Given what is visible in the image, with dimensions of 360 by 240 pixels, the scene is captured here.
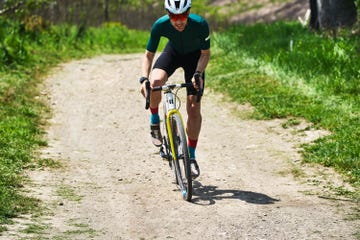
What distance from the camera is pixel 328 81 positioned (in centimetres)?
1287

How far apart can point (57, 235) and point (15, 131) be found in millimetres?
4307

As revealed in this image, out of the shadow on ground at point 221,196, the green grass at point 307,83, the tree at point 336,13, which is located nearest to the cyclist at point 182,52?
the shadow on ground at point 221,196

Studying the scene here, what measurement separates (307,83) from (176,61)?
209 inches

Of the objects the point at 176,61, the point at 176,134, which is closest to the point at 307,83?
the point at 176,61

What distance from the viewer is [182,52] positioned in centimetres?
836

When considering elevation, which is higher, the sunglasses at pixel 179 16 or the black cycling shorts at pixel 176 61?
the sunglasses at pixel 179 16

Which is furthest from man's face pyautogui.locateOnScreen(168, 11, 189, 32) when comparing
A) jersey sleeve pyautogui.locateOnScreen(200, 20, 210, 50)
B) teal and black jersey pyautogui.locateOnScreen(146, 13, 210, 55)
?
jersey sleeve pyautogui.locateOnScreen(200, 20, 210, 50)

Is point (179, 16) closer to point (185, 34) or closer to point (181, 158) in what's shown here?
point (185, 34)

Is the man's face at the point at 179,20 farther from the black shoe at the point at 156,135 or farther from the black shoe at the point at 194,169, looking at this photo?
the black shoe at the point at 194,169

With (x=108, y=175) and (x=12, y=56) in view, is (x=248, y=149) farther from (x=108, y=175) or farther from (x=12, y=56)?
(x=12, y=56)

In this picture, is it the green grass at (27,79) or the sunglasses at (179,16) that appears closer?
the sunglasses at (179,16)

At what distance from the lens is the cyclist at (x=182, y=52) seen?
788cm

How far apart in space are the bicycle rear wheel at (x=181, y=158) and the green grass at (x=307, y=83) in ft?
5.93

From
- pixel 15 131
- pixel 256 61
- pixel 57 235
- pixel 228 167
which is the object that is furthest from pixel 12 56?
pixel 57 235
